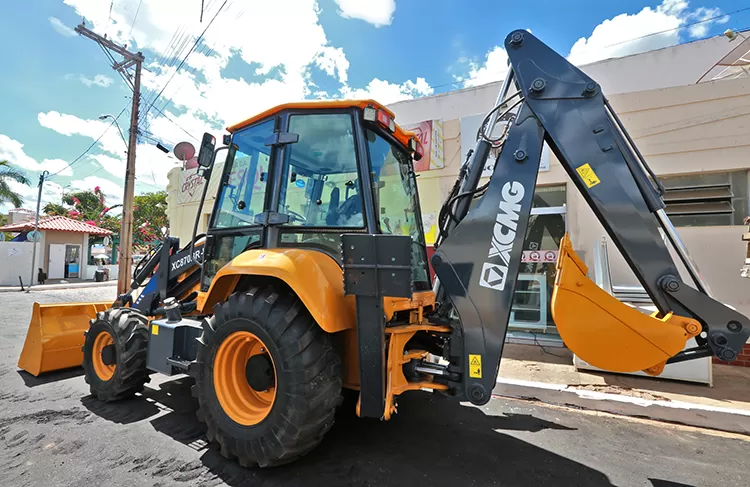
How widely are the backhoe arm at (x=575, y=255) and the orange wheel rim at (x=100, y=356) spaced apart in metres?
3.53

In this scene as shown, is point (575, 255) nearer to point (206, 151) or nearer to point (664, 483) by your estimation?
point (664, 483)

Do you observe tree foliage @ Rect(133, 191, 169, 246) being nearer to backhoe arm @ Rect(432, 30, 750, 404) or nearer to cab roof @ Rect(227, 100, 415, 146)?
cab roof @ Rect(227, 100, 415, 146)

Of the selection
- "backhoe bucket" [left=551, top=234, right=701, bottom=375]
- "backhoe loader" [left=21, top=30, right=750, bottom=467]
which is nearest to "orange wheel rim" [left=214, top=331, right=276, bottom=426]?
"backhoe loader" [left=21, top=30, right=750, bottom=467]

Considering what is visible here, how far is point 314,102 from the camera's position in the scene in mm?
3027

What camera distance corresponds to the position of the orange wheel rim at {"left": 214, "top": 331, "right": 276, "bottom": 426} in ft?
9.11

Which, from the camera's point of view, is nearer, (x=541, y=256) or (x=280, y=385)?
(x=280, y=385)

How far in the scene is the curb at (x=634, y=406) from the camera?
3721 millimetres

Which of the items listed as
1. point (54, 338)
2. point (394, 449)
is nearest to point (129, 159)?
point (54, 338)

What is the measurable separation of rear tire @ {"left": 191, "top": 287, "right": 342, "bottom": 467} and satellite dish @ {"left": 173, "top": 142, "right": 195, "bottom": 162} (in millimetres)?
9453

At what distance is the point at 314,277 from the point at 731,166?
21.7 feet

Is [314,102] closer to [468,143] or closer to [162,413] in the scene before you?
[162,413]

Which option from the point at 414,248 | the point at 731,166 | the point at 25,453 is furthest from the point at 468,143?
the point at 25,453

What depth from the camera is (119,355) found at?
147 inches

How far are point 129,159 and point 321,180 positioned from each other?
39.5 ft
